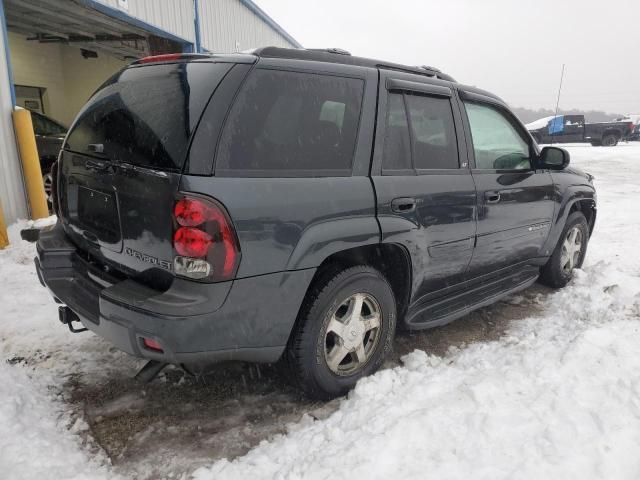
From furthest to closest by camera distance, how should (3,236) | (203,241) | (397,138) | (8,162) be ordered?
(8,162) → (3,236) → (397,138) → (203,241)

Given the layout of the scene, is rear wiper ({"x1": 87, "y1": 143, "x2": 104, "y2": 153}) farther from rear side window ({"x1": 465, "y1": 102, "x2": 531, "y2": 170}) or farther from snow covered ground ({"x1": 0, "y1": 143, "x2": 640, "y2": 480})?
rear side window ({"x1": 465, "y1": 102, "x2": 531, "y2": 170})

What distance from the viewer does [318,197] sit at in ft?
7.66

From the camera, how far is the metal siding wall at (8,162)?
565 centimetres

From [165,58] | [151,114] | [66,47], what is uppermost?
[66,47]

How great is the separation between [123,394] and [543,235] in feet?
11.3

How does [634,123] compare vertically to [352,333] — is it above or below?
above

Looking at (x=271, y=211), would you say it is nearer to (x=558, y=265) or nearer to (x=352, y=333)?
(x=352, y=333)

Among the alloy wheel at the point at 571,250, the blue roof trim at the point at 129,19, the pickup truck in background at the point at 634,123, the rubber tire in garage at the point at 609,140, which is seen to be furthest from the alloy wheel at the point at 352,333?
the pickup truck in background at the point at 634,123

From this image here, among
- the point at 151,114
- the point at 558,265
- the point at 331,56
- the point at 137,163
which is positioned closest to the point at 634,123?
the point at 558,265

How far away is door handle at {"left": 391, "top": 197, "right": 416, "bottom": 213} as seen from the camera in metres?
2.68

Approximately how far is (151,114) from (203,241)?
28.9 inches

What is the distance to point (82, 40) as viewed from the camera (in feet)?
43.6

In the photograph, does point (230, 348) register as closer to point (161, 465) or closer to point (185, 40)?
point (161, 465)

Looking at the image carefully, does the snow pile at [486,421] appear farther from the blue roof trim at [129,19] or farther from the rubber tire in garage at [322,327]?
the blue roof trim at [129,19]
